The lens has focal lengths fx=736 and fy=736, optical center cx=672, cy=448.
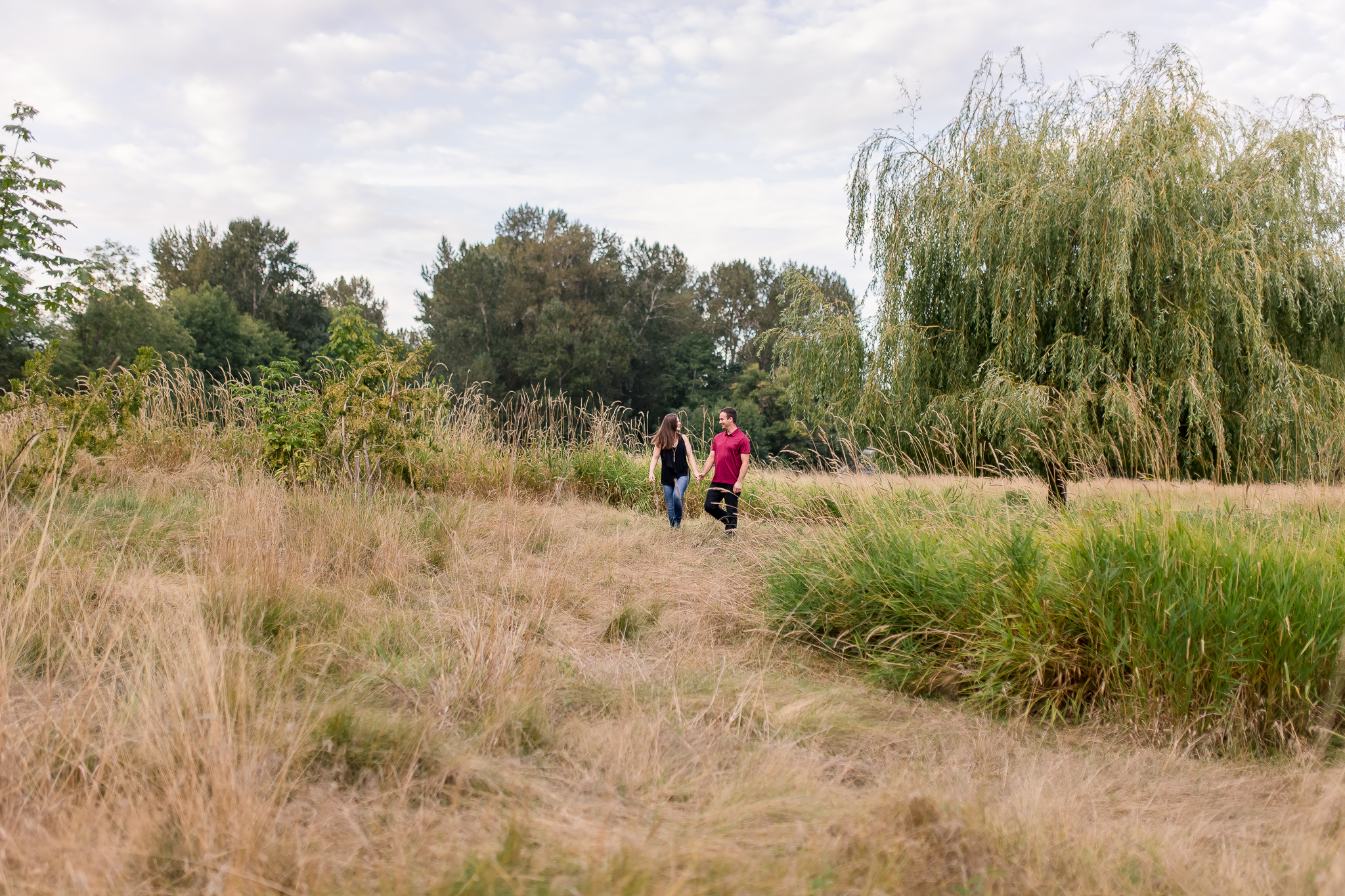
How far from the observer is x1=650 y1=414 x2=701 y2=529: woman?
8.59 m

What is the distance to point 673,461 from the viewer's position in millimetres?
8672

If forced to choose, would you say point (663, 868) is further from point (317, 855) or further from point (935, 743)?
point (935, 743)

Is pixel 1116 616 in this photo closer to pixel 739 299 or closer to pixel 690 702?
pixel 690 702

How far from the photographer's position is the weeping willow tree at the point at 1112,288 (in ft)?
28.5

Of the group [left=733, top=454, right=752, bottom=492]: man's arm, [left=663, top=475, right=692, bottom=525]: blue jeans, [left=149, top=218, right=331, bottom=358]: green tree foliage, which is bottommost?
[left=663, top=475, right=692, bottom=525]: blue jeans

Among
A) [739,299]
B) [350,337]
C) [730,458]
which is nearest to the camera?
[350,337]

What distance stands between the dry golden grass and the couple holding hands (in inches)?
158

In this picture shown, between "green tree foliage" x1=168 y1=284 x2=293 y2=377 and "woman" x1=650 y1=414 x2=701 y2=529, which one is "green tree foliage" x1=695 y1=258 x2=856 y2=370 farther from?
"woman" x1=650 y1=414 x2=701 y2=529

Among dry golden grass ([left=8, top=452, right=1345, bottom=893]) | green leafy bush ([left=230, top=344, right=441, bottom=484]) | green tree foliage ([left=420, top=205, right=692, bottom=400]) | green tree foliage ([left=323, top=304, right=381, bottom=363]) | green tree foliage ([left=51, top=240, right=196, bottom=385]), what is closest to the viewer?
dry golden grass ([left=8, top=452, right=1345, bottom=893])

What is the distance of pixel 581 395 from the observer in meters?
39.1

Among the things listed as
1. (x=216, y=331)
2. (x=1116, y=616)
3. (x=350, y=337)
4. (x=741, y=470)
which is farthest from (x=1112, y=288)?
(x=216, y=331)

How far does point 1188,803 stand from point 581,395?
123 ft

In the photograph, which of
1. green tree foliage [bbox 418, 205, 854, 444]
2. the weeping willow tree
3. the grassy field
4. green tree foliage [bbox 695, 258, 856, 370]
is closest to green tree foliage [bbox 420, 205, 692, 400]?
green tree foliage [bbox 418, 205, 854, 444]

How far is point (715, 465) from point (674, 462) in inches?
18.8
